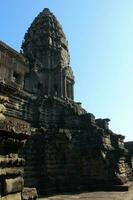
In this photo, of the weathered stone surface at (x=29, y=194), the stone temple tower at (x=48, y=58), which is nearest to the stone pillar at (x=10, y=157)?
the weathered stone surface at (x=29, y=194)

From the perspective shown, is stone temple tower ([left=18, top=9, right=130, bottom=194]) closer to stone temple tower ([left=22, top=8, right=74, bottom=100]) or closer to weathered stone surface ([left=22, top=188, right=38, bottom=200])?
weathered stone surface ([left=22, top=188, right=38, bottom=200])

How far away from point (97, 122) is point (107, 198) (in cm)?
959

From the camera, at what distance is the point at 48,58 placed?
1383 inches

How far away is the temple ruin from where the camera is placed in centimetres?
419

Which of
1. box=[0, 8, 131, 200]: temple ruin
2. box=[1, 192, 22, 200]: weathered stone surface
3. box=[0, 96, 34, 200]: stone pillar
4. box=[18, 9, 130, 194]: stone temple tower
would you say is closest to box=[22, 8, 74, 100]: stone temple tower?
box=[0, 8, 131, 200]: temple ruin

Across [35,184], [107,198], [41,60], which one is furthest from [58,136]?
[41,60]

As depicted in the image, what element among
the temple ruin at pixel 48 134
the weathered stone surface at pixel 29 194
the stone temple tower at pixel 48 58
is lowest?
the weathered stone surface at pixel 29 194

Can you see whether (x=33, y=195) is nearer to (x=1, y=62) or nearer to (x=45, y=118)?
(x=1, y=62)

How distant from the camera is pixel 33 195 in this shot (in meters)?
5.24

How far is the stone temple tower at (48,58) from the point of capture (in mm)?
33938

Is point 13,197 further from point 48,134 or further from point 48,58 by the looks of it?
point 48,58

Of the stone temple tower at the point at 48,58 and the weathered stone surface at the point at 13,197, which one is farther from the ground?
the stone temple tower at the point at 48,58

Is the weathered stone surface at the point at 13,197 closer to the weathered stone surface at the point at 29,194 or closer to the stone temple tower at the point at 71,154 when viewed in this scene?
the weathered stone surface at the point at 29,194

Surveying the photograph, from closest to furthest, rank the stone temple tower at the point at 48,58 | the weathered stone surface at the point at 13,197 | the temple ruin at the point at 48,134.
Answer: the weathered stone surface at the point at 13,197 → the temple ruin at the point at 48,134 → the stone temple tower at the point at 48,58
